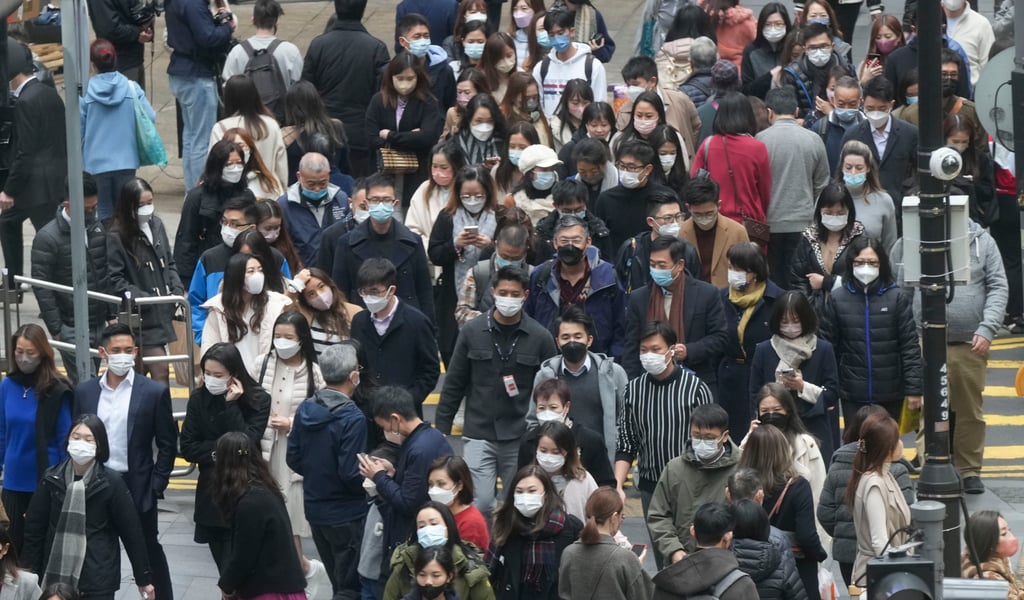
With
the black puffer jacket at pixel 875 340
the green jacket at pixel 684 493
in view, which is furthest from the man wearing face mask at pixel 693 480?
the black puffer jacket at pixel 875 340

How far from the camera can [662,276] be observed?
13.6m

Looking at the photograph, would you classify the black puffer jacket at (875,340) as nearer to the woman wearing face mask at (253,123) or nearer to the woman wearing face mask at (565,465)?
the woman wearing face mask at (565,465)

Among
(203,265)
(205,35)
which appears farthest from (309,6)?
(203,265)

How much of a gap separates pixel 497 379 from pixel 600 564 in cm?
234

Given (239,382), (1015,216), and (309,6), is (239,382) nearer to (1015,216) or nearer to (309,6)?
(1015,216)

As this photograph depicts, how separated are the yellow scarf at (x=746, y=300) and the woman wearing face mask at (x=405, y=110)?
4092 millimetres

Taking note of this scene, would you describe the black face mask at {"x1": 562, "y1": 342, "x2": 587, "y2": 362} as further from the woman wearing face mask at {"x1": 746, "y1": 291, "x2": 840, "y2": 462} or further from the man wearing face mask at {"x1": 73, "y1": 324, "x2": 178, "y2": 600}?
the man wearing face mask at {"x1": 73, "y1": 324, "x2": 178, "y2": 600}

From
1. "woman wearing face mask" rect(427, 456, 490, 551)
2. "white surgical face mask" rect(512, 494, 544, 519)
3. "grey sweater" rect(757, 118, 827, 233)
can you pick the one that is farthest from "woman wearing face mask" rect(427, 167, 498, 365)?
"white surgical face mask" rect(512, 494, 544, 519)

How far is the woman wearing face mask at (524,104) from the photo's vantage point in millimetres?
17094

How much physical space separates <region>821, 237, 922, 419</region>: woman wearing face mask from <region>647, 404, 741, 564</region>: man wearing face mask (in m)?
2.17

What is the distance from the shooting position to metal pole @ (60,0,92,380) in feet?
39.3

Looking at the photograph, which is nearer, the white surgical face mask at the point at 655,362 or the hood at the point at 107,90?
the white surgical face mask at the point at 655,362

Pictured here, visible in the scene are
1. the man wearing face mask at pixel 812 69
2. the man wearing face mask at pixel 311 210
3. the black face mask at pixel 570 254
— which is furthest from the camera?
the man wearing face mask at pixel 812 69

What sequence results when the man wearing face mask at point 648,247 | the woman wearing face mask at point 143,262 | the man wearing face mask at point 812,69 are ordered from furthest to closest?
the man wearing face mask at point 812,69 → the woman wearing face mask at point 143,262 → the man wearing face mask at point 648,247
